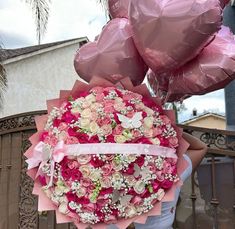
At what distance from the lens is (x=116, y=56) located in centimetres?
183

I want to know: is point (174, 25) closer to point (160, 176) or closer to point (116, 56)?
point (116, 56)

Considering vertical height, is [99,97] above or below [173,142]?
above

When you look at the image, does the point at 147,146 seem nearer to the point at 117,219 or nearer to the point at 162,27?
the point at 117,219

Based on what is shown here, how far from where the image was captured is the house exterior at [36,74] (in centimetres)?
1045

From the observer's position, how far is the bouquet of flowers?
154 cm

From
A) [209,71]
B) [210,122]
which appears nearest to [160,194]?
[209,71]

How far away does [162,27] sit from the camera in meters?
1.57

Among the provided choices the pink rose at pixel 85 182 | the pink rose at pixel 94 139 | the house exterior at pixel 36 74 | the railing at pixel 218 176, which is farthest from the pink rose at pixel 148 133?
the house exterior at pixel 36 74

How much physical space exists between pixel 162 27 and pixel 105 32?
417mm

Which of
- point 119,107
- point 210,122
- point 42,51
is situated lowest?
point 119,107

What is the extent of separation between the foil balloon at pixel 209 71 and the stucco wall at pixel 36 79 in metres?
8.53

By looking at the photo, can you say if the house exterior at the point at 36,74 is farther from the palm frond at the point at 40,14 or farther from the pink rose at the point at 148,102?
the pink rose at the point at 148,102

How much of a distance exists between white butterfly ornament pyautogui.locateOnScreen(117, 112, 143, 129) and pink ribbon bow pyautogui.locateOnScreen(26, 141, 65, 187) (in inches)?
10.6

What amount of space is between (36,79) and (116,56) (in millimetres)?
9790
